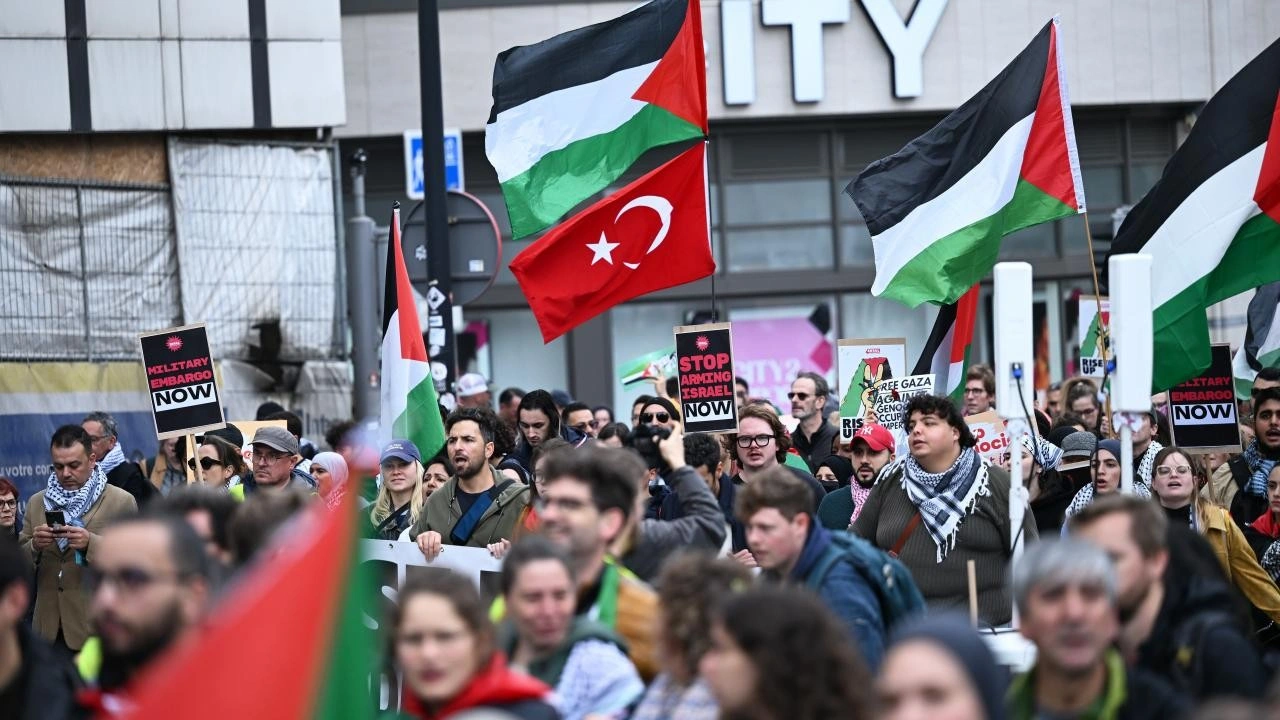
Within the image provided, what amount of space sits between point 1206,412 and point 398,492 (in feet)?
16.1

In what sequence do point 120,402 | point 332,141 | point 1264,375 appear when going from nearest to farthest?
point 1264,375, point 120,402, point 332,141

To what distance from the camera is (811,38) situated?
76.6 ft

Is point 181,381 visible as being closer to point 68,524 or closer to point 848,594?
point 68,524

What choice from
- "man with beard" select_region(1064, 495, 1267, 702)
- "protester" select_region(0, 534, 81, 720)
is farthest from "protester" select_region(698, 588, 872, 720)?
"protester" select_region(0, 534, 81, 720)

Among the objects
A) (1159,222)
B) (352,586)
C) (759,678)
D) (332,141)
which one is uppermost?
(332,141)

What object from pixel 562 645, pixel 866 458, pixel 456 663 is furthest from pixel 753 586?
pixel 866 458

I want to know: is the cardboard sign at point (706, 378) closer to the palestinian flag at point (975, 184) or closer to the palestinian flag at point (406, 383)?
the palestinian flag at point (975, 184)

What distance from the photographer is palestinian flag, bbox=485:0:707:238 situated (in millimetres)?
12227

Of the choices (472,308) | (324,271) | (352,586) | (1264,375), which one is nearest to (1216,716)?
(352,586)

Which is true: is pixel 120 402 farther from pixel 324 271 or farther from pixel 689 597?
pixel 689 597

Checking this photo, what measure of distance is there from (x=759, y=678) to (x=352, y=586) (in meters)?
1.03

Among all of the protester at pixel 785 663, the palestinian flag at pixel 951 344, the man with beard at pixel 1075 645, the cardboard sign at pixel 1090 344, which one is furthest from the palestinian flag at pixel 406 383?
the protester at pixel 785 663

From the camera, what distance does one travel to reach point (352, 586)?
4391 millimetres

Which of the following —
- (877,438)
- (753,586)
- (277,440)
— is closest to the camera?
(753,586)
